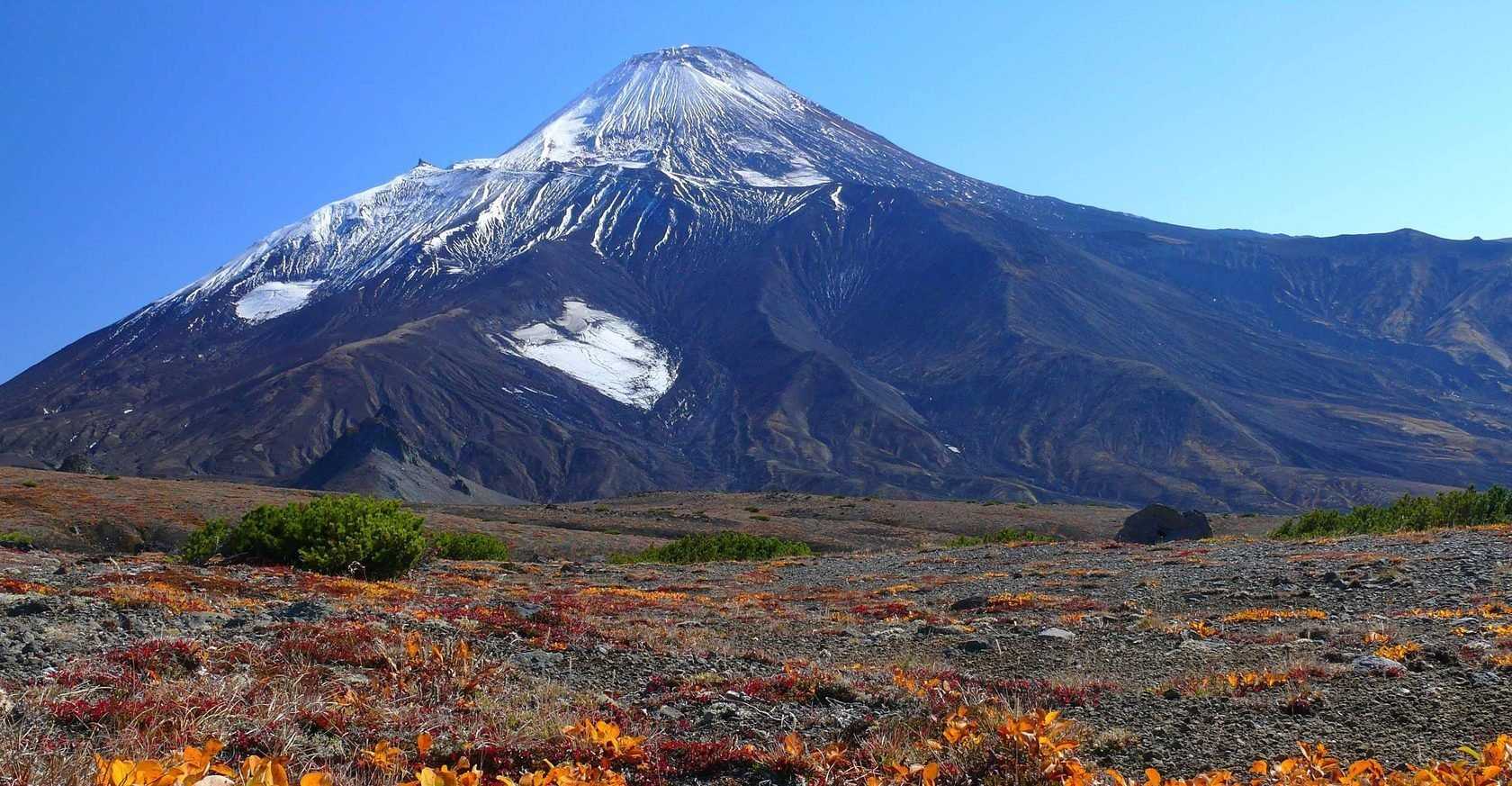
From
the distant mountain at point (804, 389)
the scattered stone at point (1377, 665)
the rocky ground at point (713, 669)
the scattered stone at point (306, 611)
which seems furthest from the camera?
the distant mountain at point (804, 389)

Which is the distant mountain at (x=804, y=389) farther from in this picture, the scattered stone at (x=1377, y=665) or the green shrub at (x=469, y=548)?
the scattered stone at (x=1377, y=665)

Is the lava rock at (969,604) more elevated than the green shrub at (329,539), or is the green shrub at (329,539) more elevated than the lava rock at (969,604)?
the green shrub at (329,539)

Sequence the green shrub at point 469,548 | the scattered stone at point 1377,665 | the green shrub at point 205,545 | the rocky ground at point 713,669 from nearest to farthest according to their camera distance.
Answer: the rocky ground at point 713,669 → the scattered stone at point 1377,665 → the green shrub at point 205,545 → the green shrub at point 469,548

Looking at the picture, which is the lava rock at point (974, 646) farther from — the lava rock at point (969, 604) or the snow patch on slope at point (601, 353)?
the snow patch on slope at point (601, 353)

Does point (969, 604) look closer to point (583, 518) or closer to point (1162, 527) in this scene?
point (1162, 527)

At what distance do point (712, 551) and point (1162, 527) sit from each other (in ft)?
50.3

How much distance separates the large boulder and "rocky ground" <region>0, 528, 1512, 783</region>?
65.7 feet

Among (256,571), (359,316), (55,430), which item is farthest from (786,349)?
(256,571)

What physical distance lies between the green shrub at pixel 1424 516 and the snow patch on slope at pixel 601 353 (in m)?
133

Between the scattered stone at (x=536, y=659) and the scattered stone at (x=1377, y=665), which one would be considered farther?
the scattered stone at (x=536, y=659)

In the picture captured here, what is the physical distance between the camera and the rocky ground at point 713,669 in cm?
548

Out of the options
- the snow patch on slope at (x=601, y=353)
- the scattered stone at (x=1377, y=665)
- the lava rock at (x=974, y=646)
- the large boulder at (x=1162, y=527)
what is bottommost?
the large boulder at (x=1162, y=527)

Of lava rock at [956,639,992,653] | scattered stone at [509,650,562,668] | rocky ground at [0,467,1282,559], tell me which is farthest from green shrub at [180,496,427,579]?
rocky ground at [0,467,1282,559]

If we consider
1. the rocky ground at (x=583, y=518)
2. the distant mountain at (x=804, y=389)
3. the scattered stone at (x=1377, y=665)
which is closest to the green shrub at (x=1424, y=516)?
the rocky ground at (x=583, y=518)
